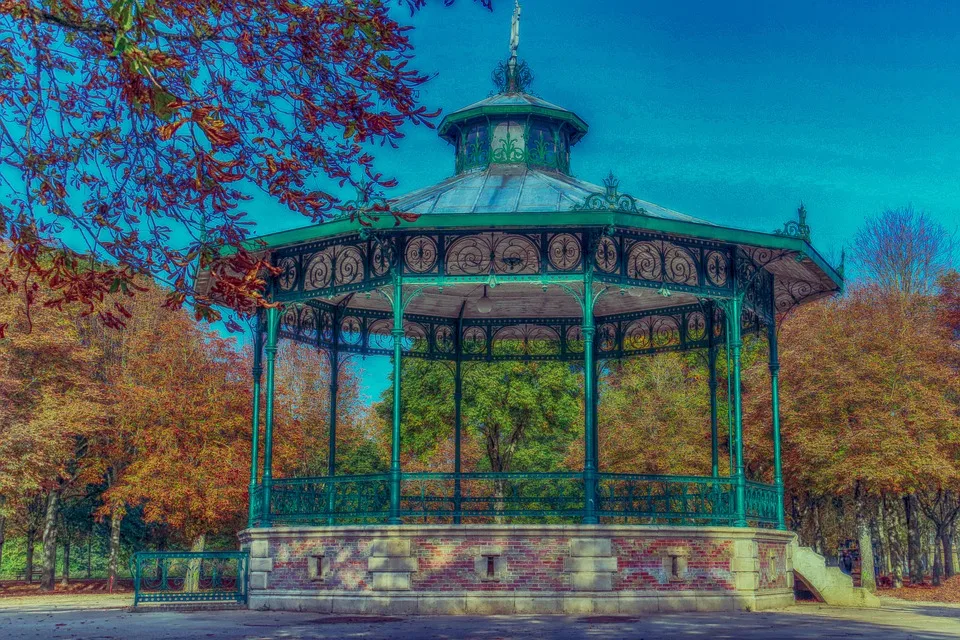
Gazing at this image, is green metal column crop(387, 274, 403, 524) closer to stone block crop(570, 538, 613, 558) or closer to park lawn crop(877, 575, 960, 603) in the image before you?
stone block crop(570, 538, 613, 558)

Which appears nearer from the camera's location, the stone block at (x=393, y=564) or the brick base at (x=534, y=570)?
the brick base at (x=534, y=570)

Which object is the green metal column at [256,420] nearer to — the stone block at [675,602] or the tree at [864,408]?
the stone block at [675,602]

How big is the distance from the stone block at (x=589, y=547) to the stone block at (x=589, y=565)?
48 millimetres

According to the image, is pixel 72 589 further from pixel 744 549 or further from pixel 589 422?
pixel 744 549

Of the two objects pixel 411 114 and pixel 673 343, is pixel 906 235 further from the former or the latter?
pixel 411 114

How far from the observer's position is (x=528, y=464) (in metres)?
43.4

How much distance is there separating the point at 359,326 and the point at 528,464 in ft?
66.5

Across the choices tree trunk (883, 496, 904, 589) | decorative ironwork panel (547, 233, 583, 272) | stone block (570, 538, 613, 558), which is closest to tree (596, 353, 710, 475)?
tree trunk (883, 496, 904, 589)

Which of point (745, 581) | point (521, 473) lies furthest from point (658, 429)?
point (521, 473)

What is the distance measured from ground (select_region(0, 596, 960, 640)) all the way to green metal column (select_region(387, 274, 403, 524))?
6.52 ft

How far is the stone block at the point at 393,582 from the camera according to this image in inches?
682

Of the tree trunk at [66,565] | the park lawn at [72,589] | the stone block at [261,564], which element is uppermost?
the stone block at [261,564]

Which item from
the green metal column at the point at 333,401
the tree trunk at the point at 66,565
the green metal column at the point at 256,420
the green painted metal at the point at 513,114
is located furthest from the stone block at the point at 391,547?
the tree trunk at the point at 66,565

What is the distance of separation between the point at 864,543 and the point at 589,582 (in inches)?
725
